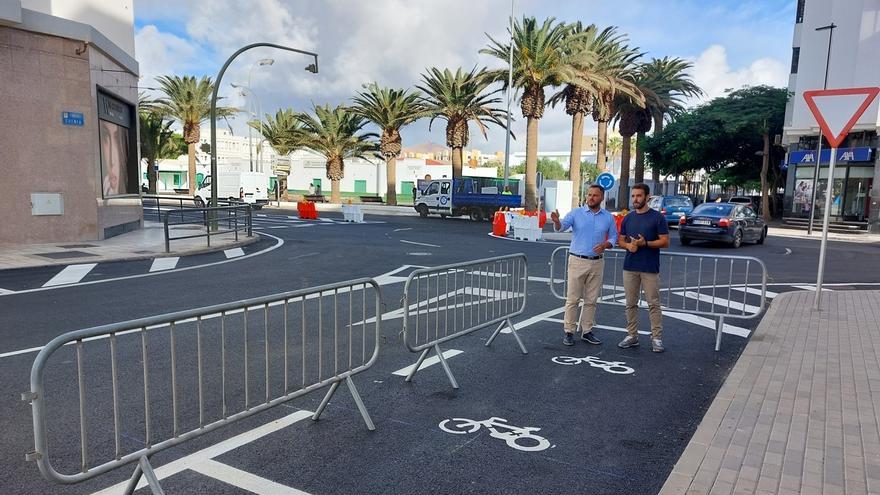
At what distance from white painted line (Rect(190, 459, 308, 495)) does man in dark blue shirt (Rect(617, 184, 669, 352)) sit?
4.52 metres

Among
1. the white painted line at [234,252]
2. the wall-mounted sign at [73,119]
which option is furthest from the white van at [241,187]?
the white painted line at [234,252]

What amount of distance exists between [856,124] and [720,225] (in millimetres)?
16453

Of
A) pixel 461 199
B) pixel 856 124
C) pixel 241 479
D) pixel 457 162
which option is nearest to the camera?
pixel 241 479

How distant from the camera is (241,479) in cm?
368

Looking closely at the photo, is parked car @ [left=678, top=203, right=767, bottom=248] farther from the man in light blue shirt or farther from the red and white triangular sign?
the man in light blue shirt

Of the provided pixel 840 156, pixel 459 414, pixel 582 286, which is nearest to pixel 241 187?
pixel 840 156

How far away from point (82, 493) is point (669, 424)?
4.10 metres

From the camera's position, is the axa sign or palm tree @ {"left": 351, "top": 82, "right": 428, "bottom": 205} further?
palm tree @ {"left": 351, "top": 82, "right": 428, "bottom": 205}

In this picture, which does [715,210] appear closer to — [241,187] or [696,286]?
[696,286]

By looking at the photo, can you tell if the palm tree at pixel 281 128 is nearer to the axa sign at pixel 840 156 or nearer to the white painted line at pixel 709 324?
the axa sign at pixel 840 156

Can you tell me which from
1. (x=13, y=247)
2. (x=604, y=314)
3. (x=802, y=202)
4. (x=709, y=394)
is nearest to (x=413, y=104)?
(x=802, y=202)

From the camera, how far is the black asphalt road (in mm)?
3756

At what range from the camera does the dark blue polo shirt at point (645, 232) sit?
668cm

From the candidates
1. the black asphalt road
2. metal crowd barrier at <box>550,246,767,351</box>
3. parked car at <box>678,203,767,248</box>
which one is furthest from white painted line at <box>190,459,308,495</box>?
parked car at <box>678,203,767,248</box>
